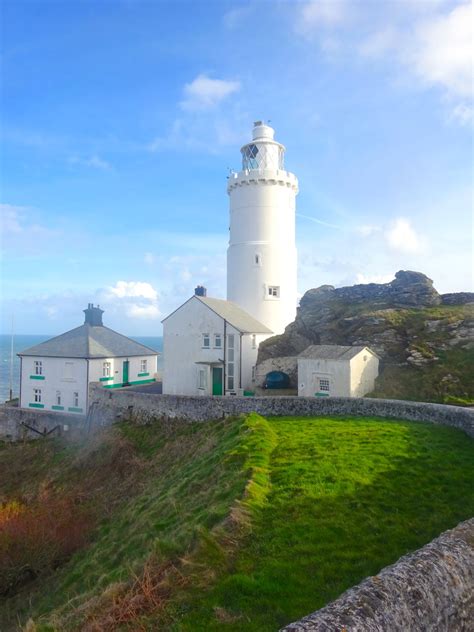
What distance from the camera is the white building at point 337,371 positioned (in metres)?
24.1

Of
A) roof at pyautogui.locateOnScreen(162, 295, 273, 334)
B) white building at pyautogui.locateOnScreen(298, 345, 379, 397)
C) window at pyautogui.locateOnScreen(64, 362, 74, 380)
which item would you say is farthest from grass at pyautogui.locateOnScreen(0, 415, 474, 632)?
window at pyautogui.locateOnScreen(64, 362, 74, 380)

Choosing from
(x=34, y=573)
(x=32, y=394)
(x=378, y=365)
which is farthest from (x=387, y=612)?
(x=32, y=394)

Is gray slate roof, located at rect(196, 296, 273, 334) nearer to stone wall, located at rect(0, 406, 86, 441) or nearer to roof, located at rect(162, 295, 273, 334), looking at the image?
roof, located at rect(162, 295, 273, 334)

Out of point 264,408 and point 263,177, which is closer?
point 264,408

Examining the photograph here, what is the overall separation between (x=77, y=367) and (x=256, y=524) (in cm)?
2712

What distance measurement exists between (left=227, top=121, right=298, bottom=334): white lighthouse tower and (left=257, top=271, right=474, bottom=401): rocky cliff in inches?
107

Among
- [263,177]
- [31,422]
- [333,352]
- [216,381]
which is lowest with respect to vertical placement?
[31,422]

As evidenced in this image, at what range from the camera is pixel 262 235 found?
36125mm

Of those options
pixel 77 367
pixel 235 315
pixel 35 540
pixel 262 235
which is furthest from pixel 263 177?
pixel 35 540

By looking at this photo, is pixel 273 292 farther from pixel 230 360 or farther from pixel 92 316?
pixel 92 316

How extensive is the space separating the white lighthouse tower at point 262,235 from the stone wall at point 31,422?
48.5 ft

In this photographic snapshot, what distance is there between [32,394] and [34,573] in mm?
24229

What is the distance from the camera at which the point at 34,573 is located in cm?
1407

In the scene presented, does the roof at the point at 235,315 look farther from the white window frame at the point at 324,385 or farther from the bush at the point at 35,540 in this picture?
the bush at the point at 35,540
